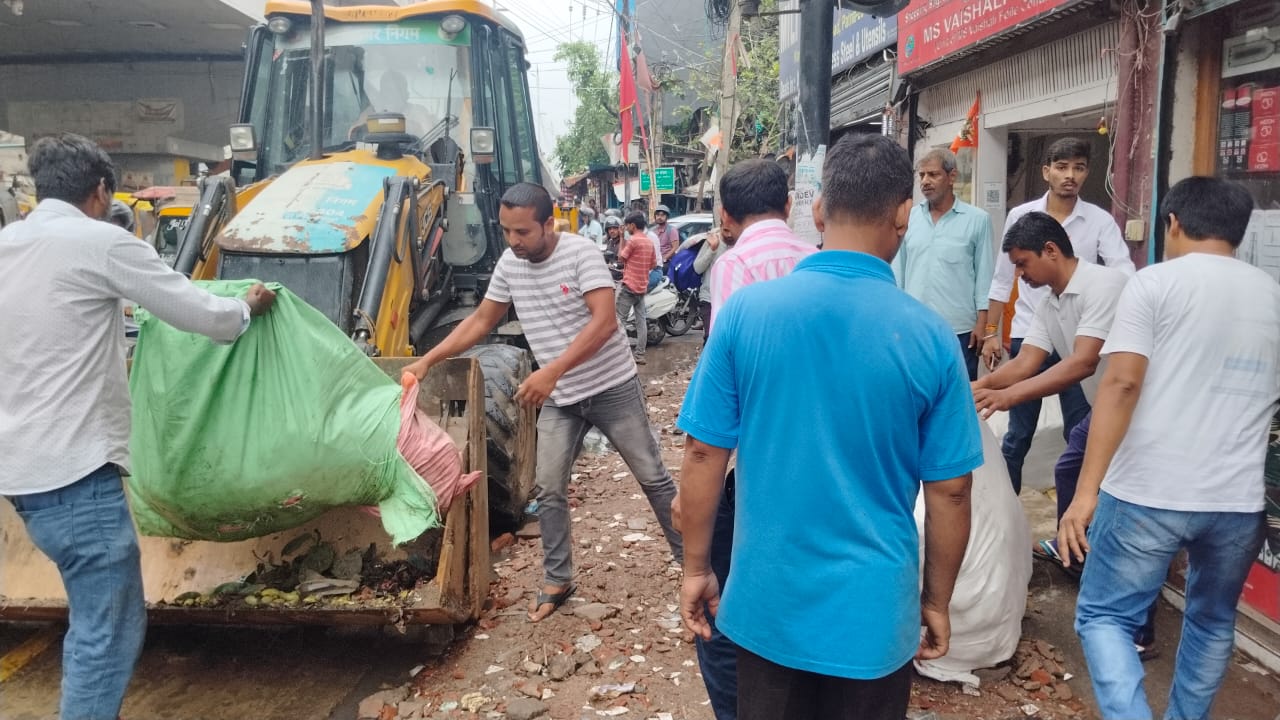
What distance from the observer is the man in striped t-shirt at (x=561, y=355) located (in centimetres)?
390

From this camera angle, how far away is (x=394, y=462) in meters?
3.24

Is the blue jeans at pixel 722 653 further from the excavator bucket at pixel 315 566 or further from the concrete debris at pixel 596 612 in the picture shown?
the concrete debris at pixel 596 612

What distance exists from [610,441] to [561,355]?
43 centimetres

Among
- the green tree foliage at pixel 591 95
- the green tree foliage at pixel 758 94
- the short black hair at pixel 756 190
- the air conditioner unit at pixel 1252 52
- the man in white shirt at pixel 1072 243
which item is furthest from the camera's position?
the green tree foliage at pixel 591 95

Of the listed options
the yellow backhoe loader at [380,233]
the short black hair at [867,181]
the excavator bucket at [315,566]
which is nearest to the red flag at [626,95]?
the yellow backhoe loader at [380,233]

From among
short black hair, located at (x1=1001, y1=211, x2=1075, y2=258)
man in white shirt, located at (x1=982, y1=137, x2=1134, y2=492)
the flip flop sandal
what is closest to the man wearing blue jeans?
short black hair, located at (x1=1001, y1=211, x2=1075, y2=258)

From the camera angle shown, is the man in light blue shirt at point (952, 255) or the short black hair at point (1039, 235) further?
the man in light blue shirt at point (952, 255)

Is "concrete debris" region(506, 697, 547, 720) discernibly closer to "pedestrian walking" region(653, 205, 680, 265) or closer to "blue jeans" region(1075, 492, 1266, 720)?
"blue jeans" region(1075, 492, 1266, 720)

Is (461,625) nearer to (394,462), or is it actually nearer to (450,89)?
(394,462)

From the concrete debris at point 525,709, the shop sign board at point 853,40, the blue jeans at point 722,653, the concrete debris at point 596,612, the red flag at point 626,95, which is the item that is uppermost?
the red flag at point 626,95

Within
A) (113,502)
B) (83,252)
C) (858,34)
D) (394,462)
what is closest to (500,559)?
(394,462)

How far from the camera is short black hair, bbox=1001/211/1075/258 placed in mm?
3428

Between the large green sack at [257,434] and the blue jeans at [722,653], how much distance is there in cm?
113

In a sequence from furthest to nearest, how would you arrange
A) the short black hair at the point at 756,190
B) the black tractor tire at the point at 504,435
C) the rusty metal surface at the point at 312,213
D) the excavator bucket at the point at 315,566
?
1. the black tractor tire at the point at 504,435
2. the rusty metal surface at the point at 312,213
3. the excavator bucket at the point at 315,566
4. the short black hair at the point at 756,190
